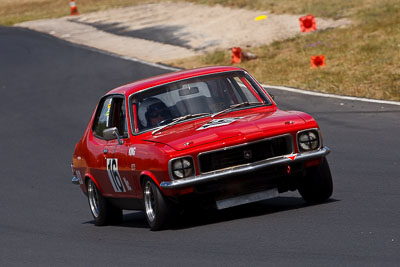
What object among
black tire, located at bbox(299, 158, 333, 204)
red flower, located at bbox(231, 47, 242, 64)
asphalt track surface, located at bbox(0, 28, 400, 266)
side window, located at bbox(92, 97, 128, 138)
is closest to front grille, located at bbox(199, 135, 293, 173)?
black tire, located at bbox(299, 158, 333, 204)

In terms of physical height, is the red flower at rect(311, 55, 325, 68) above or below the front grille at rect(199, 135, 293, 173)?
below

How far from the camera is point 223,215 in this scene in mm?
9250

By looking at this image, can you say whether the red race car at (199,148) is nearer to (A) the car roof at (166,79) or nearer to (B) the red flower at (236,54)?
(A) the car roof at (166,79)

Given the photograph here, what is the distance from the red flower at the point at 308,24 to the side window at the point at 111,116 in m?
17.7

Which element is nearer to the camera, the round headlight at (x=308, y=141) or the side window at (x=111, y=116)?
the round headlight at (x=308, y=141)

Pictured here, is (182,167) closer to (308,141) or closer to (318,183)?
(308,141)

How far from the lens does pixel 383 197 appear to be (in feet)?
29.3

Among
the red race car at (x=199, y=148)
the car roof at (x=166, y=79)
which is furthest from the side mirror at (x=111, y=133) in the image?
the car roof at (x=166, y=79)

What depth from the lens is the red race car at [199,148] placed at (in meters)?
8.31

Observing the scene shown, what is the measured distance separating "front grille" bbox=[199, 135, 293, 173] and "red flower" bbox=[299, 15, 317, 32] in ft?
63.6

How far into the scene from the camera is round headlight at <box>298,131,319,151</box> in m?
8.58

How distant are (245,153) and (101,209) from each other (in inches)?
99.4

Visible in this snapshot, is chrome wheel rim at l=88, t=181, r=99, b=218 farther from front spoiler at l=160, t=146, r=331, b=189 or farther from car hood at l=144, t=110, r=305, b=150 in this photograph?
front spoiler at l=160, t=146, r=331, b=189

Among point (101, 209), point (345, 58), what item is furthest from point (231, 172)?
point (345, 58)
